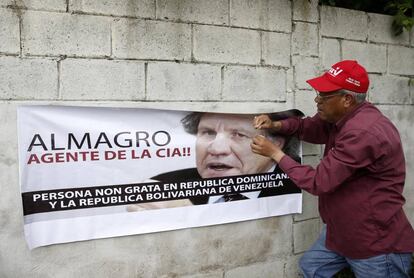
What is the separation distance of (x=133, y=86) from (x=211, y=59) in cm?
59

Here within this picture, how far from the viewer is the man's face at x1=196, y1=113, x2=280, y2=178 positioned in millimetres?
3021

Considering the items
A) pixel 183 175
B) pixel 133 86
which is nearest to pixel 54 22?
pixel 133 86

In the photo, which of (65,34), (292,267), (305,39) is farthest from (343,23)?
(65,34)

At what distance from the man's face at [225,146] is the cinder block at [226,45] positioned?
403 millimetres

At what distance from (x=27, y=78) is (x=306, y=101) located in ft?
6.61

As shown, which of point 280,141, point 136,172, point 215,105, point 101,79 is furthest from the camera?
point 280,141

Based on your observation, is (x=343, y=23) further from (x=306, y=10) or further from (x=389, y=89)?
(x=389, y=89)

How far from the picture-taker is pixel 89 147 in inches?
105

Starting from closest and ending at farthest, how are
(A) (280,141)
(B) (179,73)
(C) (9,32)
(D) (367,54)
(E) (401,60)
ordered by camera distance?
(C) (9,32), (B) (179,73), (A) (280,141), (D) (367,54), (E) (401,60)

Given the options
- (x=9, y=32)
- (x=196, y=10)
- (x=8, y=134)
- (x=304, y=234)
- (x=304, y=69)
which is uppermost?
(x=196, y=10)

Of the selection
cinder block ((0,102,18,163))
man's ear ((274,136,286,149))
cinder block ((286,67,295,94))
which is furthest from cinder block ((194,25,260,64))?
cinder block ((0,102,18,163))

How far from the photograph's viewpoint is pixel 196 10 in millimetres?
2955

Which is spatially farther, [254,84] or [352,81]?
[254,84]

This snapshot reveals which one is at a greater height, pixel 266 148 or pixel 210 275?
pixel 266 148
